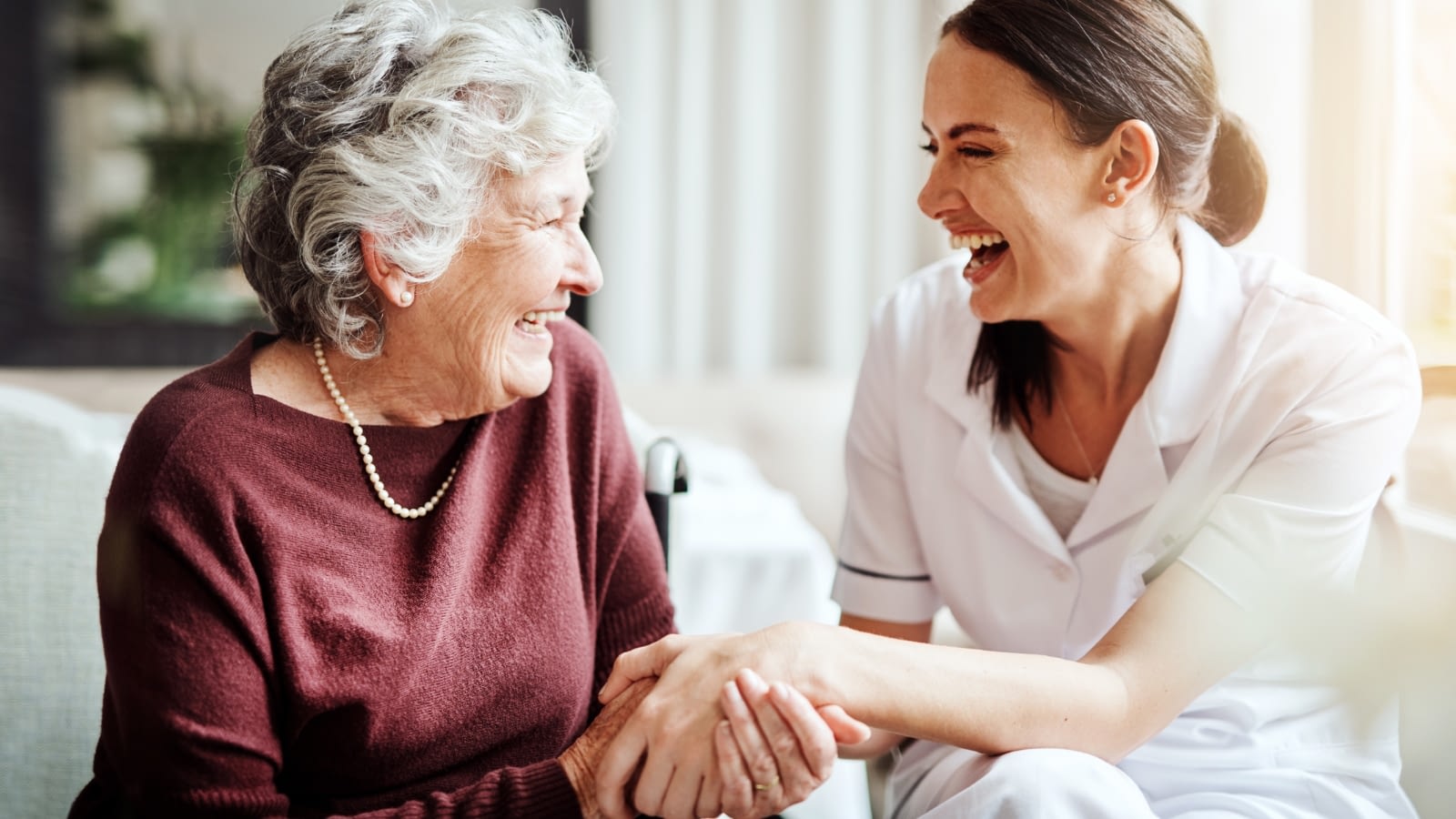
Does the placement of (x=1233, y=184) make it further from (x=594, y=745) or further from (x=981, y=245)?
(x=594, y=745)

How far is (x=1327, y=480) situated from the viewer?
39.9 inches

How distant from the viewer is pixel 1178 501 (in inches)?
43.5

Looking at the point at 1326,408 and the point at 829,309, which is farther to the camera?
the point at 829,309

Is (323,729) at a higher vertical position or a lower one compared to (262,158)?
lower

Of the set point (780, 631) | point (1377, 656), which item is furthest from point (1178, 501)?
point (1377, 656)

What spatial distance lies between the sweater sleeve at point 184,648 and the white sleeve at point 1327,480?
82 cm

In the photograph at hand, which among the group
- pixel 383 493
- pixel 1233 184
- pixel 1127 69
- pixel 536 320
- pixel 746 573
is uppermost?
pixel 1127 69

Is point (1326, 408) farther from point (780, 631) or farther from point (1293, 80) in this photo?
point (1293, 80)

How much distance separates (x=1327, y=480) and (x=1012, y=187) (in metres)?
0.39

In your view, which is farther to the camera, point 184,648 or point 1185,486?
point 1185,486

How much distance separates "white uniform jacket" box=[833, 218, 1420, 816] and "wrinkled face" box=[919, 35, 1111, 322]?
13 cm

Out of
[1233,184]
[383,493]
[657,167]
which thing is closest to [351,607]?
[383,493]

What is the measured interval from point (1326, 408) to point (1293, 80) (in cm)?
111

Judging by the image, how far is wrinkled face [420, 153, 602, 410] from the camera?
3.50 ft
